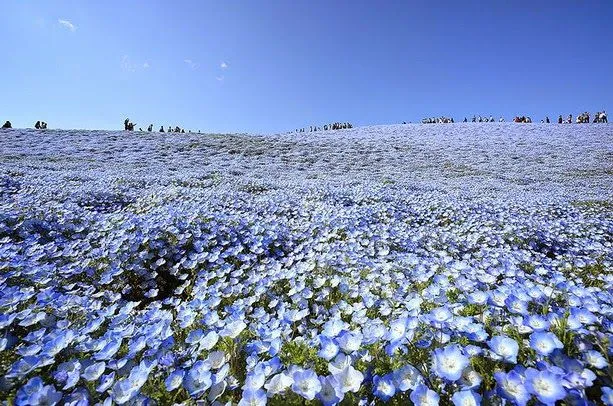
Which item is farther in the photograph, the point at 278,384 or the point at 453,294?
the point at 453,294

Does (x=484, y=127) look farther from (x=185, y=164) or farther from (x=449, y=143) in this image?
(x=185, y=164)

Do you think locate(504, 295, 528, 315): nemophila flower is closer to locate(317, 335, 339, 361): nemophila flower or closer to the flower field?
the flower field

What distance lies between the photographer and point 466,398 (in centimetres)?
153

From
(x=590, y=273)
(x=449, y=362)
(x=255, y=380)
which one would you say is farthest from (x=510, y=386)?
(x=590, y=273)

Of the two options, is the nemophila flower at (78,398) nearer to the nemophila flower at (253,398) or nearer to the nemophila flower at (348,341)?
the nemophila flower at (253,398)

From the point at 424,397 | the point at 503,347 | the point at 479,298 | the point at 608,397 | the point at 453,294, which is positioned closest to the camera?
the point at 608,397

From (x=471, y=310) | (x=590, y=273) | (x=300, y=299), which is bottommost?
(x=590, y=273)

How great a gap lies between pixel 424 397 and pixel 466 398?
18cm

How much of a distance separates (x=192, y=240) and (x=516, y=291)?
14.7 feet

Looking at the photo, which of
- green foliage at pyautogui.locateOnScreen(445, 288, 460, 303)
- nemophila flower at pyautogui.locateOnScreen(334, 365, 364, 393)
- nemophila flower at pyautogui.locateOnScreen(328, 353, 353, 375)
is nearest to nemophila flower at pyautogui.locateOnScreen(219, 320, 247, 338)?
nemophila flower at pyautogui.locateOnScreen(328, 353, 353, 375)

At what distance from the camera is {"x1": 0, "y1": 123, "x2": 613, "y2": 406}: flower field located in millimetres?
1773

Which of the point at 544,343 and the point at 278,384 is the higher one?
the point at 544,343

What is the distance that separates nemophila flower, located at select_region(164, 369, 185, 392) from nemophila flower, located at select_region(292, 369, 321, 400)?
0.69 meters

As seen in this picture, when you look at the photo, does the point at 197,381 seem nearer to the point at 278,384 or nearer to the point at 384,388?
the point at 278,384
